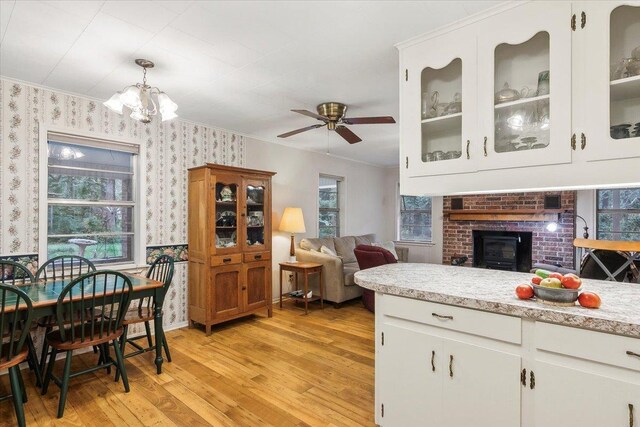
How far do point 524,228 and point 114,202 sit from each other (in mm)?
5495

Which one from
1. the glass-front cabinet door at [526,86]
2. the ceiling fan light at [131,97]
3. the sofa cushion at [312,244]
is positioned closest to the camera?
the glass-front cabinet door at [526,86]

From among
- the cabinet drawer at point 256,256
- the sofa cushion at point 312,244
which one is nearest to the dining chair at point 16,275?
the cabinet drawer at point 256,256

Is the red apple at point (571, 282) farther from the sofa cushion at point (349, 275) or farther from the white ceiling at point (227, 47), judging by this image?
the sofa cushion at point (349, 275)

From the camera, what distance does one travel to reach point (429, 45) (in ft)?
6.98

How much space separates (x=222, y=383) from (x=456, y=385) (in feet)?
5.95

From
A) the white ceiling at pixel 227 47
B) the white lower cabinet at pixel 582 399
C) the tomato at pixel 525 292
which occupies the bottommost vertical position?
the white lower cabinet at pixel 582 399

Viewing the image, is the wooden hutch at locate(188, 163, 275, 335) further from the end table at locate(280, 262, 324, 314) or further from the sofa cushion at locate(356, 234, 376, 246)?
the sofa cushion at locate(356, 234, 376, 246)

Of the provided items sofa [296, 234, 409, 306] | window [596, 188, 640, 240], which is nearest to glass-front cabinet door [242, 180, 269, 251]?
sofa [296, 234, 409, 306]

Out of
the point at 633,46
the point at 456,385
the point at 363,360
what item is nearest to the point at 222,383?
the point at 363,360

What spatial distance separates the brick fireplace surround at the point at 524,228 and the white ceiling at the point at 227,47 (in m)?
2.89

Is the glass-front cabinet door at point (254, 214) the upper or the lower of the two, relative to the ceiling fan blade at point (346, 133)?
lower

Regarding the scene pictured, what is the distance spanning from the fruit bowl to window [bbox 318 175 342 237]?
15.4 feet

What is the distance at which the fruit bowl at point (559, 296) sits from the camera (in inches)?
56.3

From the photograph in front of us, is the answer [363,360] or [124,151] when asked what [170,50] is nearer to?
[124,151]
